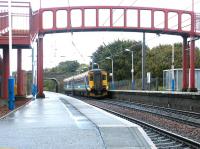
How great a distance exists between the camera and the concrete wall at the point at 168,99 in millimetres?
31359

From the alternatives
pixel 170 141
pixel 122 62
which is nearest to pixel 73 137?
pixel 170 141

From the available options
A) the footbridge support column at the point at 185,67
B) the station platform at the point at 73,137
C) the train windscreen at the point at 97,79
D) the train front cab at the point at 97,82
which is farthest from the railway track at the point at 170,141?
the train windscreen at the point at 97,79

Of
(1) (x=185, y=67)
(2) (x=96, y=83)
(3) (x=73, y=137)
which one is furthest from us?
(2) (x=96, y=83)

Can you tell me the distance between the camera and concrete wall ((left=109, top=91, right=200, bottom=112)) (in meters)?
31.4

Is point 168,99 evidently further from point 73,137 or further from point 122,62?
point 122,62

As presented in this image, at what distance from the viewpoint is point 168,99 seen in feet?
124

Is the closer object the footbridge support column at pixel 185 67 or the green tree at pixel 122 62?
the footbridge support column at pixel 185 67

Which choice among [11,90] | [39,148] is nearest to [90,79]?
[11,90]

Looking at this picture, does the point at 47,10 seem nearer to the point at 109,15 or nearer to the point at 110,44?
the point at 109,15

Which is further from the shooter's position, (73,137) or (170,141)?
(170,141)

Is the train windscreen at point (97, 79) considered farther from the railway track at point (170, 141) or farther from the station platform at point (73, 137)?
the station platform at point (73, 137)

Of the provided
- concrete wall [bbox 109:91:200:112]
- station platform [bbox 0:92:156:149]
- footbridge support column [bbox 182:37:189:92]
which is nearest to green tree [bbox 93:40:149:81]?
footbridge support column [bbox 182:37:189:92]

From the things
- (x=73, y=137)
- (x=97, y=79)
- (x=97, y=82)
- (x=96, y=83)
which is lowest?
(x=73, y=137)

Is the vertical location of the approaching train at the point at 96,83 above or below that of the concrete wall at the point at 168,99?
above
